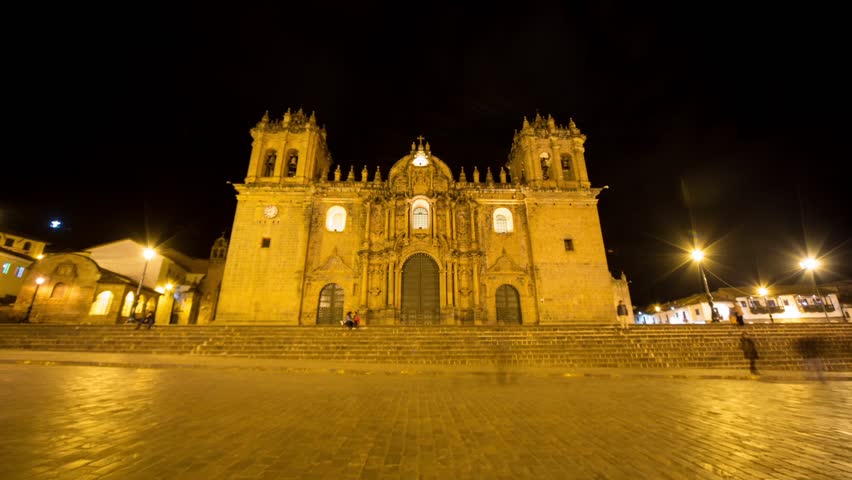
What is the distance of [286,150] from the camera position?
29.0 meters

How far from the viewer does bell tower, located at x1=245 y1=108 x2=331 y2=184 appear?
2789 centimetres

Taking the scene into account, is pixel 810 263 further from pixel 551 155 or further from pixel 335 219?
pixel 335 219

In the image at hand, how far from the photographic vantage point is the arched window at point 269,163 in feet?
94.0

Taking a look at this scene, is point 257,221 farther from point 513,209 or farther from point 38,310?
point 513,209

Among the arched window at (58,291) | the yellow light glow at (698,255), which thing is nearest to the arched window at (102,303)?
the arched window at (58,291)

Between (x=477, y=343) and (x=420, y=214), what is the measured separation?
1378cm

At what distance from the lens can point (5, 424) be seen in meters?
4.08

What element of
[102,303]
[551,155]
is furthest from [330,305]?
[551,155]

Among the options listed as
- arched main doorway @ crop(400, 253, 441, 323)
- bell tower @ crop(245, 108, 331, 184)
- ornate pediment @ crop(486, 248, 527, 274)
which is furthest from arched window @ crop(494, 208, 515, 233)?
bell tower @ crop(245, 108, 331, 184)

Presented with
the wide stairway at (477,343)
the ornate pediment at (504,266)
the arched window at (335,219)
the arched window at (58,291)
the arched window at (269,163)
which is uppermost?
the arched window at (269,163)

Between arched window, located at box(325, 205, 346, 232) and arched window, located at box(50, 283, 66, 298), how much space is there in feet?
68.5

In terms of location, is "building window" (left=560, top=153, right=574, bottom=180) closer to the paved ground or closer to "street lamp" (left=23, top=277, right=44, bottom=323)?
the paved ground

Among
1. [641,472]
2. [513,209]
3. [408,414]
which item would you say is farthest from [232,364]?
[513,209]

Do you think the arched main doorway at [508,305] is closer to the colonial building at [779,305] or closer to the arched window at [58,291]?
the colonial building at [779,305]
